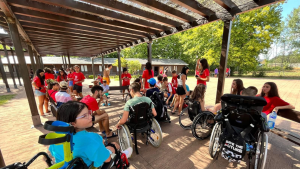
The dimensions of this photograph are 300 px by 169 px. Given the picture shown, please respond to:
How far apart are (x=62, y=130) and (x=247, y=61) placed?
21071 mm

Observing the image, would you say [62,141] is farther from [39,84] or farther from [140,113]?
[39,84]

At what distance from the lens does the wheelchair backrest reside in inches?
81.5

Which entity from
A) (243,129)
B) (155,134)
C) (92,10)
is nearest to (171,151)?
(155,134)

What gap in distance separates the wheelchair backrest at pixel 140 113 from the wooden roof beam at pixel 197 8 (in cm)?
214

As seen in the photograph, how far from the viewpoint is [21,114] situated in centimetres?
420

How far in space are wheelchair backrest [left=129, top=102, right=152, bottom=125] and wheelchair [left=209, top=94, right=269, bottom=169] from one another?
1.18 m

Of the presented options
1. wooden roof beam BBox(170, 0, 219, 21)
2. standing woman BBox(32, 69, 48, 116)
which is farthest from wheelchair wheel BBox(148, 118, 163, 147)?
standing woman BBox(32, 69, 48, 116)

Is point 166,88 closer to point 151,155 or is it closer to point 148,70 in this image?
point 148,70

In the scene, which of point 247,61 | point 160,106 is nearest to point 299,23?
point 247,61

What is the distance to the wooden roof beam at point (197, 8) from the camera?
241 centimetres

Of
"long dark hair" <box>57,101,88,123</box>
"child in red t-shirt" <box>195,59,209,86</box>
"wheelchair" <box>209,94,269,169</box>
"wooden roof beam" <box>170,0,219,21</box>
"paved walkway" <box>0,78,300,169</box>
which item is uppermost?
"wooden roof beam" <box>170,0,219,21</box>

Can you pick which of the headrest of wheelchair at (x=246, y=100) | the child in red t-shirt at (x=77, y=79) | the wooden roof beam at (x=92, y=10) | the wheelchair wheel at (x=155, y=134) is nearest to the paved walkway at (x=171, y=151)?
the wheelchair wheel at (x=155, y=134)

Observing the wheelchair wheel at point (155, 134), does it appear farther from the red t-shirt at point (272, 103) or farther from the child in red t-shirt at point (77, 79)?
the child in red t-shirt at point (77, 79)

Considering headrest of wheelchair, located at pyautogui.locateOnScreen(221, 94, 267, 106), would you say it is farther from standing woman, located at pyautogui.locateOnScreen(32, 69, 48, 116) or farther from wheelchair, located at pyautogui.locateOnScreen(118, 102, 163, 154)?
standing woman, located at pyautogui.locateOnScreen(32, 69, 48, 116)
